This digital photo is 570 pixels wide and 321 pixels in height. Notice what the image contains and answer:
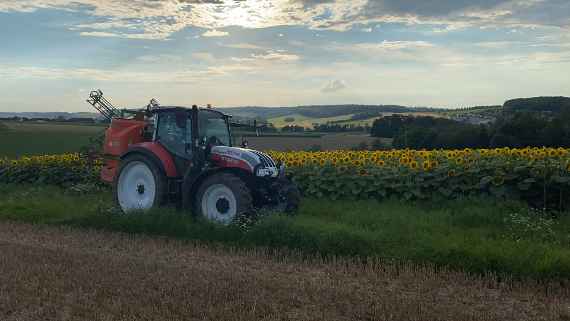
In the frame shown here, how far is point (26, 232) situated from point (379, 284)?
20.0 feet

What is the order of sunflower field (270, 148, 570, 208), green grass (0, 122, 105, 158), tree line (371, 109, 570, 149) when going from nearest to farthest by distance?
1. sunflower field (270, 148, 570, 208)
2. tree line (371, 109, 570, 149)
3. green grass (0, 122, 105, 158)

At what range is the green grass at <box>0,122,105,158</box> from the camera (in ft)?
92.4

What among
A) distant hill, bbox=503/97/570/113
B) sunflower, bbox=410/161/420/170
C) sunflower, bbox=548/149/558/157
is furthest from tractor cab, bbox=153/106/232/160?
distant hill, bbox=503/97/570/113

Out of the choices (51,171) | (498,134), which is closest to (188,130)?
(51,171)

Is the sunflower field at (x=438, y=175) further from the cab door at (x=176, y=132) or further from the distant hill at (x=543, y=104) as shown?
the distant hill at (x=543, y=104)

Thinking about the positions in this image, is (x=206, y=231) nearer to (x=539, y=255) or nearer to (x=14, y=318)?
(x=14, y=318)

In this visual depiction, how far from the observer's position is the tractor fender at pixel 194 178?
28.8ft

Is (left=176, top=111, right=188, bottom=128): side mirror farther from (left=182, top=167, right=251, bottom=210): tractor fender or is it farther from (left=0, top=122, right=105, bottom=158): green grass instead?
(left=0, top=122, right=105, bottom=158): green grass

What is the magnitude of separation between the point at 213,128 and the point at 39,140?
2793cm

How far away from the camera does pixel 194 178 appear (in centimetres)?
888

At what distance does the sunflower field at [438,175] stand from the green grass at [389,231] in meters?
0.56

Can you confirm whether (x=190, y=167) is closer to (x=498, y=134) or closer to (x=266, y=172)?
(x=266, y=172)

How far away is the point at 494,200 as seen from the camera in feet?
32.0

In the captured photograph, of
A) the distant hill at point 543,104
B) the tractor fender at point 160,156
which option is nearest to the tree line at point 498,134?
the distant hill at point 543,104
